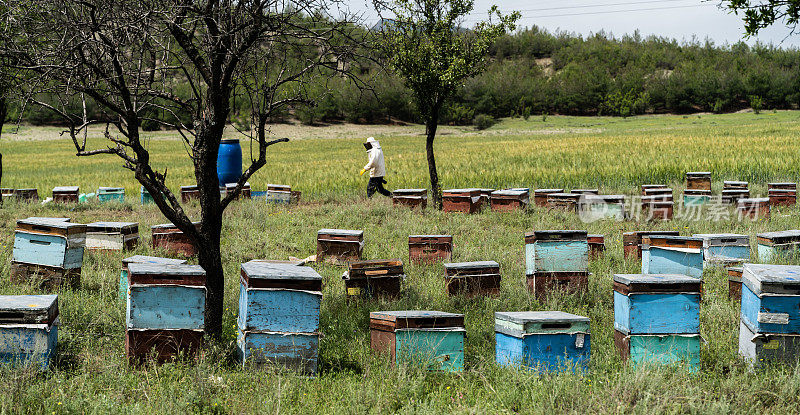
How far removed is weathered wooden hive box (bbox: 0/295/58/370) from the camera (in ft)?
15.4

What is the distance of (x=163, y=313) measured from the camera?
493 cm

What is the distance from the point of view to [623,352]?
16.7ft

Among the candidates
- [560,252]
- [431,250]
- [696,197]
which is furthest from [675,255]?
[696,197]

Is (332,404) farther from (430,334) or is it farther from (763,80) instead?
(763,80)

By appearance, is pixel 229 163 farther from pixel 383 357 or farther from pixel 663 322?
pixel 663 322

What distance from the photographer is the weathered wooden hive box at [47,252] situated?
7.23m

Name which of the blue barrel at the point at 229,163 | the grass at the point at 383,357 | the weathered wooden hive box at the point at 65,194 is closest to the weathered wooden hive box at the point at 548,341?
the grass at the point at 383,357

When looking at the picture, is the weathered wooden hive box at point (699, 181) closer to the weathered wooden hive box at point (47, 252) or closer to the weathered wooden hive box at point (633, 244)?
the weathered wooden hive box at point (633, 244)

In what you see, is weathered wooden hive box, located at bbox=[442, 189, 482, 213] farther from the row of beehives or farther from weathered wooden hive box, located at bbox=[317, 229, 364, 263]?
weathered wooden hive box, located at bbox=[317, 229, 364, 263]

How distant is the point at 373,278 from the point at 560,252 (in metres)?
2.07

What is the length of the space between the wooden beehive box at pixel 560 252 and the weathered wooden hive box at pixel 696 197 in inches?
272

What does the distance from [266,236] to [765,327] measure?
794 centimetres

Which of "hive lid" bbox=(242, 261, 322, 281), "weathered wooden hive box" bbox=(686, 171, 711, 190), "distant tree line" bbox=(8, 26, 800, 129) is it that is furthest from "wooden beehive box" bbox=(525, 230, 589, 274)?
"distant tree line" bbox=(8, 26, 800, 129)

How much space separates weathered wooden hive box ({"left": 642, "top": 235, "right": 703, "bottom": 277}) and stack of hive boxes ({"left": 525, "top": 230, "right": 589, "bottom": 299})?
0.71 metres
